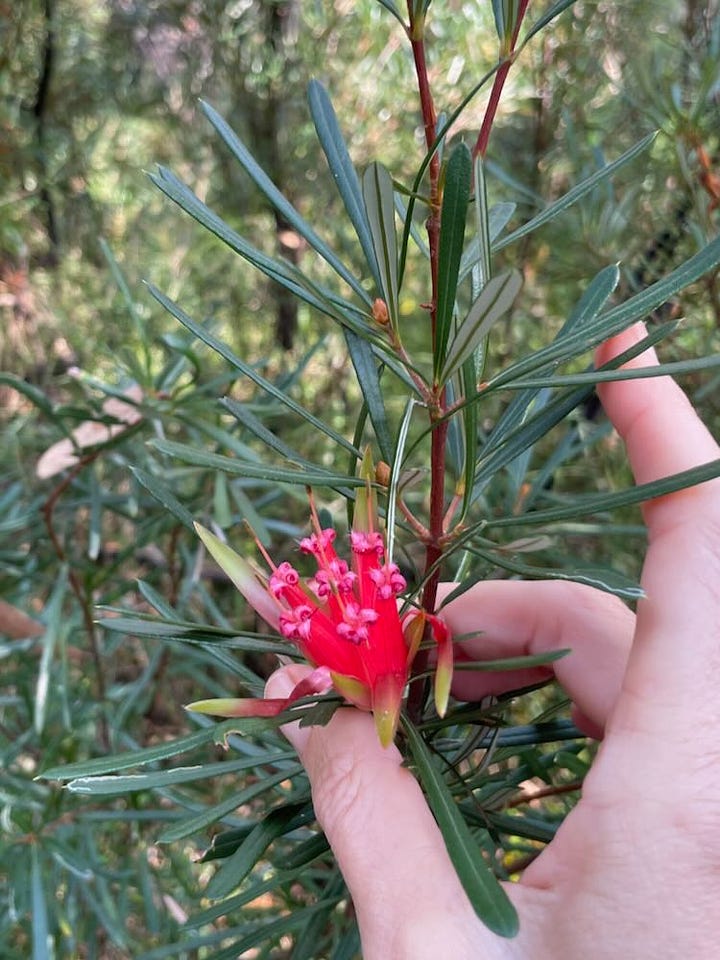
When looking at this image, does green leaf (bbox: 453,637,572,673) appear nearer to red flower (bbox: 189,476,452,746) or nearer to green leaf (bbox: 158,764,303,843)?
red flower (bbox: 189,476,452,746)

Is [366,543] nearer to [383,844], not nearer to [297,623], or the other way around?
[297,623]

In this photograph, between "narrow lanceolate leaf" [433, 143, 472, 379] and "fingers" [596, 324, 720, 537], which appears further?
"fingers" [596, 324, 720, 537]

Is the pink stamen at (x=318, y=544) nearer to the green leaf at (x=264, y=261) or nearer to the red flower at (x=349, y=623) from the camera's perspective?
the red flower at (x=349, y=623)

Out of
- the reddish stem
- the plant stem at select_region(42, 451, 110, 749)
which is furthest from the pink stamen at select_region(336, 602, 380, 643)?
the plant stem at select_region(42, 451, 110, 749)

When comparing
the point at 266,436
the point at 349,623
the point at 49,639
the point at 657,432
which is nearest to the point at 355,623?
the point at 349,623

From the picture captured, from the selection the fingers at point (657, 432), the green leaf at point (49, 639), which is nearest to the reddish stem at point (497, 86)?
the fingers at point (657, 432)

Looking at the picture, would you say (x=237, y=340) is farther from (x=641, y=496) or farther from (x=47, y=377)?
(x=641, y=496)
